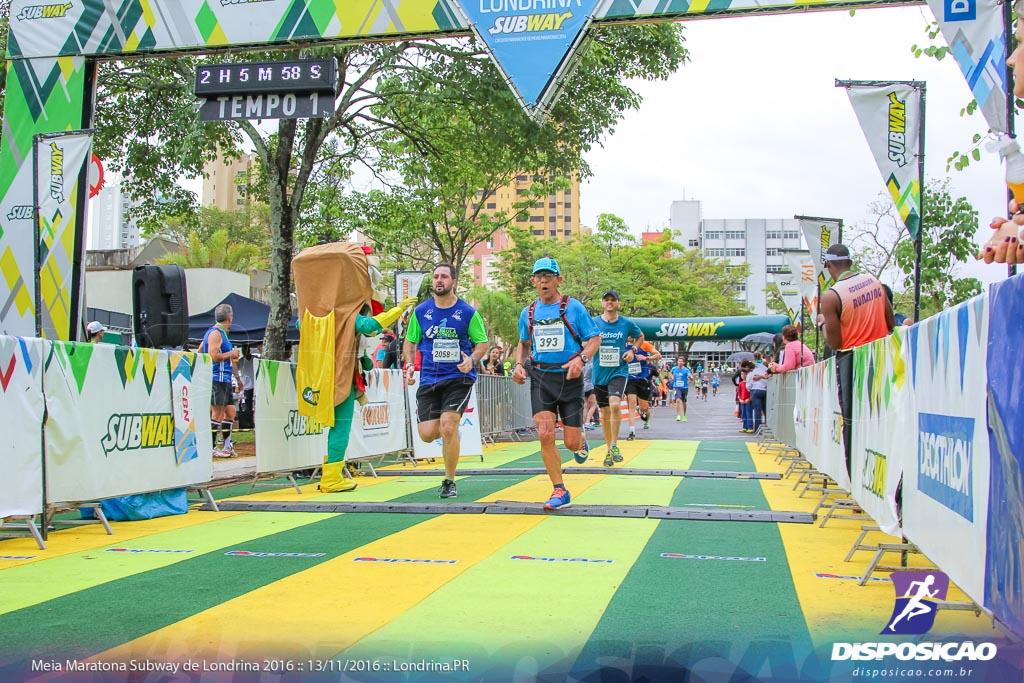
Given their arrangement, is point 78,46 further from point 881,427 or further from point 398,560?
point 881,427

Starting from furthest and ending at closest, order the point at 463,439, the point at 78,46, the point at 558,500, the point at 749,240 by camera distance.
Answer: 1. the point at 749,240
2. the point at 463,439
3. the point at 78,46
4. the point at 558,500

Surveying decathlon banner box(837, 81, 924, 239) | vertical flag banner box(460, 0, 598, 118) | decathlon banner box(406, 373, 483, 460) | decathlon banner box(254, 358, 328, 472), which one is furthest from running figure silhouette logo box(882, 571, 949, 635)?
decathlon banner box(406, 373, 483, 460)

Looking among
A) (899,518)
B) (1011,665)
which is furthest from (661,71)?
(1011,665)

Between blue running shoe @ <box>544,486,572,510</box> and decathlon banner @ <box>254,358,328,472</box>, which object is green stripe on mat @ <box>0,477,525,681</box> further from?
decathlon banner @ <box>254,358,328,472</box>

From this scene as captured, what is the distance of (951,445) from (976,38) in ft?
17.9

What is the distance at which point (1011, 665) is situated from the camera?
3.24 meters

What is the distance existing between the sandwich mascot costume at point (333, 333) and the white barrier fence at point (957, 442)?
5.11 metres

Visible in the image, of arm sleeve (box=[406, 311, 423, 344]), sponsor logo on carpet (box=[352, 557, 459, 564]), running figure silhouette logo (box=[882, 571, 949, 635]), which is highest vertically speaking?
arm sleeve (box=[406, 311, 423, 344])

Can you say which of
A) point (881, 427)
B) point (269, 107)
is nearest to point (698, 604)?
point (881, 427)

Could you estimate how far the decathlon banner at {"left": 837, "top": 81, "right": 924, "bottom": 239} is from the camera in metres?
8.28

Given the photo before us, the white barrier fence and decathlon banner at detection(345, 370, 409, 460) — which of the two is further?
decathlon banner at detection(345, 370, 409, 460)

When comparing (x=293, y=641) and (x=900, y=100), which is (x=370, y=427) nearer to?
(x=900, y=100)

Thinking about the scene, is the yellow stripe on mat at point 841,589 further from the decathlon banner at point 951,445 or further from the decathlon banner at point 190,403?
the decathlon banner at point 190,403

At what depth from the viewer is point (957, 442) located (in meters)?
3.96
